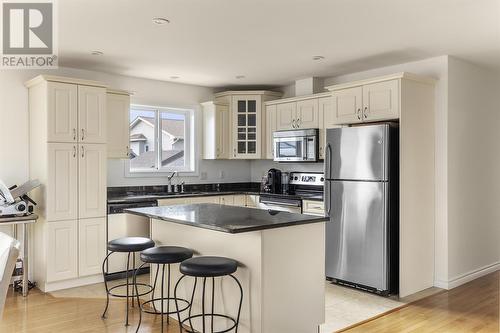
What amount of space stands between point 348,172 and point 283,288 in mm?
1863

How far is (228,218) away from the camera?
3064 millimetres

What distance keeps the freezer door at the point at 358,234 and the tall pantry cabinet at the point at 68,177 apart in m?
2.49

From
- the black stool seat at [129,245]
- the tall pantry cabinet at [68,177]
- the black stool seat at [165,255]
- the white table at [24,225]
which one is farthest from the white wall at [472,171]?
the white table at [24,225]

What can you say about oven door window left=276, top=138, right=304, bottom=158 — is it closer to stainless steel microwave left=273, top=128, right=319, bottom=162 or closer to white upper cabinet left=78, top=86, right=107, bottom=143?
stainless steel microwave left=273, top=128, right=319, bottom=162

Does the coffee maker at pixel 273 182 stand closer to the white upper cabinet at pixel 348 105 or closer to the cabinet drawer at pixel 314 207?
the cabinet drawer at pixel 314 207

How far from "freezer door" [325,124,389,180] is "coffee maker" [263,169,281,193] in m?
1.40

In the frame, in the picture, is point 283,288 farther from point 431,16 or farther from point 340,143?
point 431,16

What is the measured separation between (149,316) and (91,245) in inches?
53.0

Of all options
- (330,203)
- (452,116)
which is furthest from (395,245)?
(452,116)

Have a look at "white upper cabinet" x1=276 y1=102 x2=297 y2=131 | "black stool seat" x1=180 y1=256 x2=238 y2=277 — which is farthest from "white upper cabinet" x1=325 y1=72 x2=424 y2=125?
"black stool seat" x1=180 y1=256 x2=238 y2=277

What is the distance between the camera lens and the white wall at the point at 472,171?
14.9 ft

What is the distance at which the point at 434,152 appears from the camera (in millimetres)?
4543

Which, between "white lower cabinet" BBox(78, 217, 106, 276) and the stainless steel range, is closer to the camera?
"white lower cabinet" BBox(78, 217, 106, 276)

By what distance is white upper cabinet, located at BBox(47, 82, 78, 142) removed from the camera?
4305 mm
